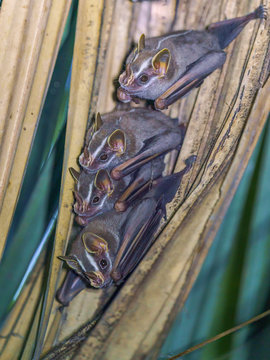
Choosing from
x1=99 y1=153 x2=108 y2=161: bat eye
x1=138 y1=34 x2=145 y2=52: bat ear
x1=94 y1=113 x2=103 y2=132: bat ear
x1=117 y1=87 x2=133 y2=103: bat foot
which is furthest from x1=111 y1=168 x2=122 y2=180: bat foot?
x1=138 y1=34 x2=145 y2=52: bat ear

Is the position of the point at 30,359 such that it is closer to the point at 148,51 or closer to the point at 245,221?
the point at 245,221

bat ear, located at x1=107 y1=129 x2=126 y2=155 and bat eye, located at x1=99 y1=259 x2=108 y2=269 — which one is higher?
bat ear, located at x1=107 y1=129 x2=126 y2=155

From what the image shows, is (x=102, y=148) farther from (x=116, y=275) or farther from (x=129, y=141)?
(x=116, y=275)

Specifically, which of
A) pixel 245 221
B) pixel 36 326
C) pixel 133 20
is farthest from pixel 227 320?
pixel 133 20

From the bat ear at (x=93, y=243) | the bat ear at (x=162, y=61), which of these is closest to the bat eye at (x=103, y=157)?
the bat ear at (x=93, y=243)

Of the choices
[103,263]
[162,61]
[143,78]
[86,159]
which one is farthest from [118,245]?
[162,61]

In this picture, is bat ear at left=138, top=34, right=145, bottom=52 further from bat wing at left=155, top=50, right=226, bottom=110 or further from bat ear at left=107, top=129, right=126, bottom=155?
bat ear at left=107, top=129, right=126, bottom=155
